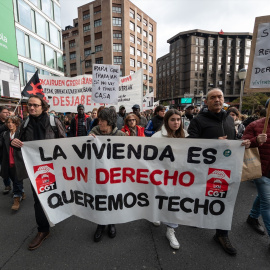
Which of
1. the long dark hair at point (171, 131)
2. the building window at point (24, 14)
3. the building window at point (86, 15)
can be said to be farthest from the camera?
the building window at point (86, 15)

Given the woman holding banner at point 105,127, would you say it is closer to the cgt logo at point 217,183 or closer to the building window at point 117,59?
the cgt logo at point 217,183

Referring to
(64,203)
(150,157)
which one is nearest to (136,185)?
(150,157)

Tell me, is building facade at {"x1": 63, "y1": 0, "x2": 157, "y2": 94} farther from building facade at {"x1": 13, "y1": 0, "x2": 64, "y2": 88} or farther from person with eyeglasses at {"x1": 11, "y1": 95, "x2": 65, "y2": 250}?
person with eyeglasses at {"x1": 11, "y1": 95, "x2": 65, "y2": 250}

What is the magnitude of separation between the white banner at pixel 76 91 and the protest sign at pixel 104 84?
122 cm

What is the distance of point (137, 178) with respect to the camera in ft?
6.73

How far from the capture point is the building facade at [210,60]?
180ft

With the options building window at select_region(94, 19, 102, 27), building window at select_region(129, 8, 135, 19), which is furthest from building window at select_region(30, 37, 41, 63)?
building window at select_region(129, 8, 135, 19)

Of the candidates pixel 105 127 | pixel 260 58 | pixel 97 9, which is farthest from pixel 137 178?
pixel 97 9

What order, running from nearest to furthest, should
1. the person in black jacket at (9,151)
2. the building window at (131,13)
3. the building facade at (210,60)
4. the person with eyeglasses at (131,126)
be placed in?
1. the person in black jacket at (9,151)
2. the person with eyeglasses at (131,126)
3. the building window at (131,13)
4. the building facade at (210,60)

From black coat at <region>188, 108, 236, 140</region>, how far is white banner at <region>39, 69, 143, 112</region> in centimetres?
443

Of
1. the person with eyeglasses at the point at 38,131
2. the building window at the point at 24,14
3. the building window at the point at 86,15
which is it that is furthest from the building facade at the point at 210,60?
the person with eyeglasses at the point at 38,131

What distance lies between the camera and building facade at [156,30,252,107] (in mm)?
54938

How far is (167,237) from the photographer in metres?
2.24

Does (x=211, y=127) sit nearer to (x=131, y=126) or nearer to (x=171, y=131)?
(x=171, y=131)
